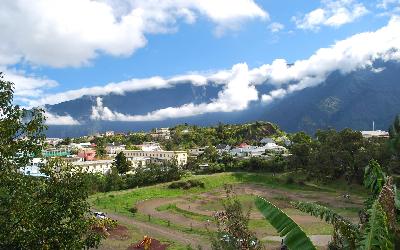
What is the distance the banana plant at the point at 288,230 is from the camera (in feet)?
18.5

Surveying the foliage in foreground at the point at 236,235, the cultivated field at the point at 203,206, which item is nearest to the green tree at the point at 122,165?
the cultivated field at the point at 203,206

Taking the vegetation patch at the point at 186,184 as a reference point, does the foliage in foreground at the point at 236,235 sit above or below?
above

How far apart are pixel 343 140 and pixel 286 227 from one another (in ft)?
180

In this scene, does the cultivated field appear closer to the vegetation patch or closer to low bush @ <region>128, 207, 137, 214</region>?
low bush @ <region>128, 207, 137, 214</region>

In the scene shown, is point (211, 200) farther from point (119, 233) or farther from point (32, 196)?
point (32, 196)

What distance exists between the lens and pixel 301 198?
5125 centimetres

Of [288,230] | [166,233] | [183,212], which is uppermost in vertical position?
[288,230]

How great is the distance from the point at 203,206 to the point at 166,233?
45.4ft

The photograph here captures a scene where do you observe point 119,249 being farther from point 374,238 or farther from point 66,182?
point 374,238

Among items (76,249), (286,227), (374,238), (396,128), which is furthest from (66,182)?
(396,128)

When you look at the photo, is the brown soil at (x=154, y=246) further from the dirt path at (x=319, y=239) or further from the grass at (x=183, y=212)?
the grass at (x=183, y=212)

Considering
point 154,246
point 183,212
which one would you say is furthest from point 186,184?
point 154,246

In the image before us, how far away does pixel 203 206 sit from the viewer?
4928cm

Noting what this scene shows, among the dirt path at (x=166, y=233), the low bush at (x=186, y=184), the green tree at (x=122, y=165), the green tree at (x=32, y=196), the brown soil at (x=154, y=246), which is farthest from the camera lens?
the green tree at (x=122, y=165)
